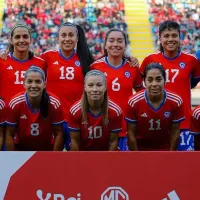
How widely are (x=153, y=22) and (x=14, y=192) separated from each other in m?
18.2

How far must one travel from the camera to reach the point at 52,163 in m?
3.47

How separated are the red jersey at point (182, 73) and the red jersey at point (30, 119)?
4.00 feet

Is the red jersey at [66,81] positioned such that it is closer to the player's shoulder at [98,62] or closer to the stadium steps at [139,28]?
the player's shoulder at [98,62]

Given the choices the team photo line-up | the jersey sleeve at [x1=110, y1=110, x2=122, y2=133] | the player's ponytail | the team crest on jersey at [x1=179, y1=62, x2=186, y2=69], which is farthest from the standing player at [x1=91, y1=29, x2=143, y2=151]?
the jersey sleeve at [x1=110, y1=110, x2=122, y2=133]

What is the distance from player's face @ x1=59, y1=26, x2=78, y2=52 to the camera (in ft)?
16.7

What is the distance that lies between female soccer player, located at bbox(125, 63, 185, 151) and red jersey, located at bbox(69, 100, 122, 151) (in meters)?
0.13

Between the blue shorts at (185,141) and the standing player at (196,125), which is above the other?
the standing player at (196,125)

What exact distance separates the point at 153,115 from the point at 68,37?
122cm

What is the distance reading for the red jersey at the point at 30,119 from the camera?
4.37 m

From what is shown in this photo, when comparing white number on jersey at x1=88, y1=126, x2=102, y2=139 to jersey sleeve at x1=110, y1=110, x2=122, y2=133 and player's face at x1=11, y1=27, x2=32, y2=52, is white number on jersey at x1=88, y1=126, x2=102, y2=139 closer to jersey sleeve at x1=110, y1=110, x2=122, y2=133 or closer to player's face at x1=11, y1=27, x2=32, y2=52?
jersey sleeve at x1=110, y1=110, x2=122, y2=133

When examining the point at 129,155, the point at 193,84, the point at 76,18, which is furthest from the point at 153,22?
the point at 129,155

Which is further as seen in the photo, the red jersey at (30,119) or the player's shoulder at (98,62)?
the player's shoulder at (98,62)

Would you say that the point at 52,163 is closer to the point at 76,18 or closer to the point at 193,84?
the point at 193,84

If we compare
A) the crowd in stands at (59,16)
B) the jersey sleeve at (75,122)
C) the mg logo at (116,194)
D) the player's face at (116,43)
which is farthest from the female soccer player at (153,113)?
the crowd in stands at (59,16)
